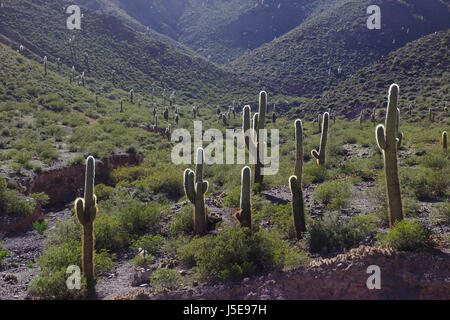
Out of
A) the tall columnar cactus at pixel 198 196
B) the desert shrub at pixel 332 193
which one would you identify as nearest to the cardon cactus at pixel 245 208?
the tall columnar cactus at pixel 198 196

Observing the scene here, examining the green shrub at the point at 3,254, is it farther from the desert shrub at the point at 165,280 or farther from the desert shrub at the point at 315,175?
the desert shrub at the point at 315,175

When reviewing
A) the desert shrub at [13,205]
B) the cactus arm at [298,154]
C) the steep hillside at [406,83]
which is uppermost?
the steep hillside at [406,83]

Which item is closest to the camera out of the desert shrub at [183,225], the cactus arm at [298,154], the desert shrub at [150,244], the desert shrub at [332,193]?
the desert shrub at [150,244]

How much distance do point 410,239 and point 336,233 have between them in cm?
168

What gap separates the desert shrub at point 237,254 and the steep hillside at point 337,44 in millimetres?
44698

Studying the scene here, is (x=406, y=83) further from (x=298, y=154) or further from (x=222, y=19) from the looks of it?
(x=222, y=19)

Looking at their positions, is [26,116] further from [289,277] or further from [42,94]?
[289,277]

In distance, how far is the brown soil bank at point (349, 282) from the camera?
19.8ft

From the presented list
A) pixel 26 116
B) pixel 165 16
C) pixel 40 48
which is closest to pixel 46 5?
pixel 40 48

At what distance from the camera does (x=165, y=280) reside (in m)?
7.42

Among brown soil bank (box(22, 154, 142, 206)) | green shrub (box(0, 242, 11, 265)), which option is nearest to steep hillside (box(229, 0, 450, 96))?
brown soil bank (box(22, 154, 142, 206))

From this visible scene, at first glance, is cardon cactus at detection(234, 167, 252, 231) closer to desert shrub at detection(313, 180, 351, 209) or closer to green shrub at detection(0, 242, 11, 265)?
desert shrub at detection(313, 180, 351, 209)

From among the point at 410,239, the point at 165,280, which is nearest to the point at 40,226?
the point at 165,280
